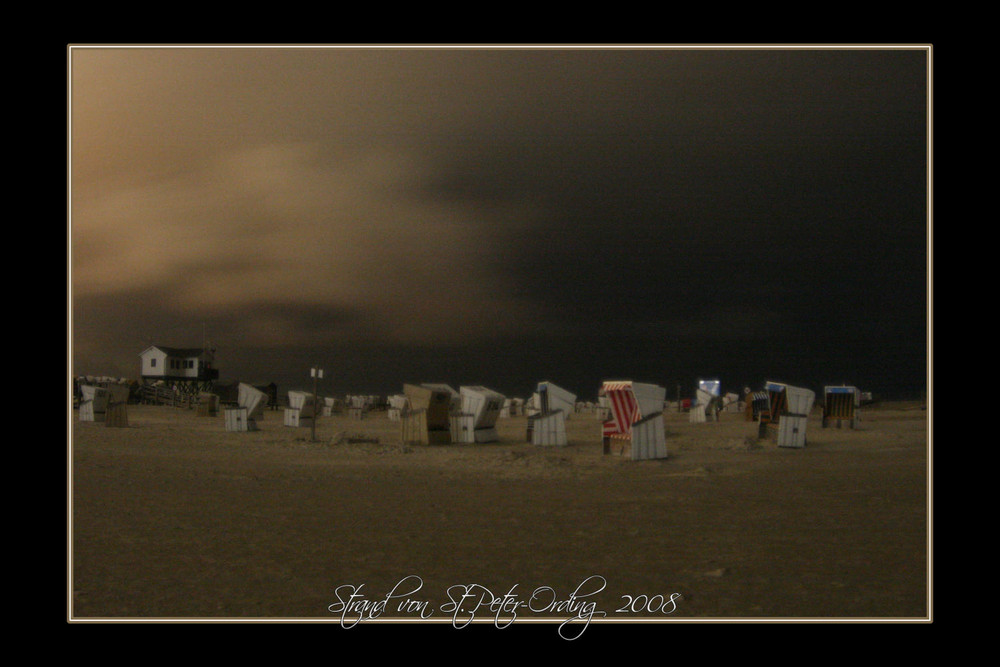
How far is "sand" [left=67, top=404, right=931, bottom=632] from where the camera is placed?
6.63 metres

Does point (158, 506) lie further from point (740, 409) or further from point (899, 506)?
point (740, 409)

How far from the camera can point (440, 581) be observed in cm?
714

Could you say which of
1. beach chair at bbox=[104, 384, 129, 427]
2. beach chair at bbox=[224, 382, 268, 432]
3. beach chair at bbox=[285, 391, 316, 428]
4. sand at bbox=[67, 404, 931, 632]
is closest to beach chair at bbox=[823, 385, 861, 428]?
sand at bbox=[67, 404, 931, 632]

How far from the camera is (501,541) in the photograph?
8656mm

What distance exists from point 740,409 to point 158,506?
4622cm

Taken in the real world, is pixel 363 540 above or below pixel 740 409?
above

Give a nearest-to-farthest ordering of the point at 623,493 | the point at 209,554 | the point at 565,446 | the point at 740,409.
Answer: the point at 209,554 < the point at 623,493 < the point at 565,446 < the point at 740,409

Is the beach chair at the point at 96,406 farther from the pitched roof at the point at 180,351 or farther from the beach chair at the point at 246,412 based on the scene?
the pitched roof at the point at 180,351

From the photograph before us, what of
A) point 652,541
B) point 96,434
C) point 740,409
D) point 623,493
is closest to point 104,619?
point 652,541

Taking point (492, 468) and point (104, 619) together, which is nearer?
point (104, 619)

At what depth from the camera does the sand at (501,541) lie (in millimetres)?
6633

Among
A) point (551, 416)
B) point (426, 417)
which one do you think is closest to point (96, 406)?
point (426, 417)

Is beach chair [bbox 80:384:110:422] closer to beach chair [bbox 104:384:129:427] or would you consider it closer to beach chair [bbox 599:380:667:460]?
beach chair [bbox 104:384:129:427]

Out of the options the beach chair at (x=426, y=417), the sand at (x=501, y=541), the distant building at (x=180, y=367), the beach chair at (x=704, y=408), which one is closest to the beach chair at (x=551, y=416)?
the beach chair at (x=426, y=417)
